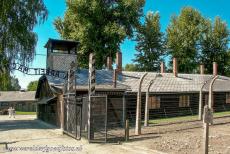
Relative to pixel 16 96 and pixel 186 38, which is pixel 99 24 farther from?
pixel 16 96

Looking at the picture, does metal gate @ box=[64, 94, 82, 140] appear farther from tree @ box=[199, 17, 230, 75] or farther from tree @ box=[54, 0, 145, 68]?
tree @ box=[199, 17, 230, 75]

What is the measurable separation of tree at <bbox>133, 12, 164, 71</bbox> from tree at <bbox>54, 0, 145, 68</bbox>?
19.8 feet

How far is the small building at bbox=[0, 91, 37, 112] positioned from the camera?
69875mm

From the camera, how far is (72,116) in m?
19.2

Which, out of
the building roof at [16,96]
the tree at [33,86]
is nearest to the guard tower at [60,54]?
the building roof at [16,96]

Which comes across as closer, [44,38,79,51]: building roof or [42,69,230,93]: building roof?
[42,69,230,93]: building roof

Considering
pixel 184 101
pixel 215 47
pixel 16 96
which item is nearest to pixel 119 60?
pixel 184 101

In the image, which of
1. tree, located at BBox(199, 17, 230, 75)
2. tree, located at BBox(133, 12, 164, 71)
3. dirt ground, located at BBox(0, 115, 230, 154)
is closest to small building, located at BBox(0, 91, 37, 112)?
tree, located at BBox(133, 12, 164, 71)

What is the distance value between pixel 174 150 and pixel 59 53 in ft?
68.8

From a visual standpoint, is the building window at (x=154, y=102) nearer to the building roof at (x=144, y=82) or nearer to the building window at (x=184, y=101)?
the building roof at (x=144, y=82)

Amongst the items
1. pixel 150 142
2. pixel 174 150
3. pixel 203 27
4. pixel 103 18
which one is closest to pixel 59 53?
pixel 103 18

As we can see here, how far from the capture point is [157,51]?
5328cm

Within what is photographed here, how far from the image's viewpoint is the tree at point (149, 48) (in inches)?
2072

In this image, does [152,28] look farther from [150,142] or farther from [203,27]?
[150,142]
